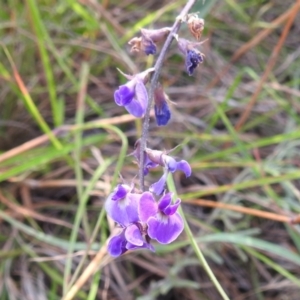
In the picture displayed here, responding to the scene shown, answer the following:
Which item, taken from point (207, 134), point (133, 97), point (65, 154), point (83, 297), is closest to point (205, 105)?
point (207, 134)

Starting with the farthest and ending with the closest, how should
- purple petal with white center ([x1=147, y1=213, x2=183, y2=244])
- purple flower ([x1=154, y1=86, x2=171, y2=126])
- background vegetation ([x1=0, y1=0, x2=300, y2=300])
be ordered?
background vegetation ([x1=0, y1=0, x2=300, y2=300]), purple flower ([x1=154, y1=86, x2=171, y2=126]), purple petal with white center ([x1=147, y1=213, x2=183, y2=244])

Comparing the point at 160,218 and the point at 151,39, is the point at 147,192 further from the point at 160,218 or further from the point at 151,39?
the point at 151,39

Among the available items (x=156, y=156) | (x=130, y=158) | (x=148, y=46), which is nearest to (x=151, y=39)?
(x=148, y=46)

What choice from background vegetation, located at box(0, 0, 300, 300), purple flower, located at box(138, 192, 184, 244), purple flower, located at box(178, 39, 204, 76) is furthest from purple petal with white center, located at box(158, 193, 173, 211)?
background vegetation, located at box(0, 0, 300, 300)

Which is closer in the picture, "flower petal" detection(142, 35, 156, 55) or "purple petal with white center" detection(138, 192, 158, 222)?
"purple petal with white center" detection(138, 192, 158, 222)

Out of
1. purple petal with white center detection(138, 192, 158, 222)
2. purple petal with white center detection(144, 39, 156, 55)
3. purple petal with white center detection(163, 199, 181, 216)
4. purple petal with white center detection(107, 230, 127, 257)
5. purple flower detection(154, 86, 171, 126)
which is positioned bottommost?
purple petal with white center detection(107, 230, 127, 257)

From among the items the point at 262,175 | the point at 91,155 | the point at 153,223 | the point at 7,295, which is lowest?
the point at 7,295

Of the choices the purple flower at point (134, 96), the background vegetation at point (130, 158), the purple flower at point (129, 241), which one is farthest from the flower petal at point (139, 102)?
the background vegetation at point (130, 158)

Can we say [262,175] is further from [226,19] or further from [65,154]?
[226,19]

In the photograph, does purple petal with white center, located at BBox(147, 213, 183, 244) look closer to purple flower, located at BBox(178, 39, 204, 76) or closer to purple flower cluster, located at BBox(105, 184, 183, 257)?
purple flower cluster, located at BBox(105, 184, 183, 257)
